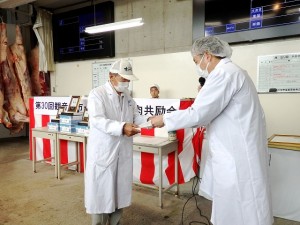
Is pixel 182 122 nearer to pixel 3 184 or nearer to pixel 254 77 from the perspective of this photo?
pixel 254 77

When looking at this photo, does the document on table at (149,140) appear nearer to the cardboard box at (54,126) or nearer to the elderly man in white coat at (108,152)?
the elderly man in white coat at (108,152)

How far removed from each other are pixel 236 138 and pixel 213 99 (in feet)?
0.82

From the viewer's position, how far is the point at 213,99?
128 cm

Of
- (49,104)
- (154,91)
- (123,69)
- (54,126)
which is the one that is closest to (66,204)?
(54,126)

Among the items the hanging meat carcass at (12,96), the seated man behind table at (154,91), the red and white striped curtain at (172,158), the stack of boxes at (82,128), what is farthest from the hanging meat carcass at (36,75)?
the red and white striped curtain at (172,158)

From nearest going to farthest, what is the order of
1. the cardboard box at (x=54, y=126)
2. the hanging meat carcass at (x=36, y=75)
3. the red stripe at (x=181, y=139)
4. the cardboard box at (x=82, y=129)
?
the red stripe at (x=181, y=139) → the cardboard box at (x=82, y=129) → the cardboard box at (x=54, y=126) → the hanging meat carcass at (x=36, y=75)

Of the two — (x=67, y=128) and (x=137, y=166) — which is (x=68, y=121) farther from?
(x=137, y=166)

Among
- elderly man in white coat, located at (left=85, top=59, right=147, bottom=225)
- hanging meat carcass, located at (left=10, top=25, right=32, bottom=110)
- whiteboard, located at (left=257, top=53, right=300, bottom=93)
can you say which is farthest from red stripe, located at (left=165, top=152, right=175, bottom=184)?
hanging meat carcass, located at (left=10, top=25, right=32, bottom=110)

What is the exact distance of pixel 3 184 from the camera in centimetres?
324

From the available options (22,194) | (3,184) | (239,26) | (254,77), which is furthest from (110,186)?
(239,26)

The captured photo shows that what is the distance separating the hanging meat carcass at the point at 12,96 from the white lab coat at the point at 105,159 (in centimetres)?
394

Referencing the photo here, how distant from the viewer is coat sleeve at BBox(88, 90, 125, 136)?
1.72m

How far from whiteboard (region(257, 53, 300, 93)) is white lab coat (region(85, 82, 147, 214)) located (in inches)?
82.4

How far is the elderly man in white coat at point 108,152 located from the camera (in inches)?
72.4
